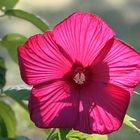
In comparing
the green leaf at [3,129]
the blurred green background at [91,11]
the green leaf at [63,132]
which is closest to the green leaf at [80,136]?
the green leaf at [63,132]

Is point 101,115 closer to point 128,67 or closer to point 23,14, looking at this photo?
point 128,67

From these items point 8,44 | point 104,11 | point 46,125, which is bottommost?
point 46,125

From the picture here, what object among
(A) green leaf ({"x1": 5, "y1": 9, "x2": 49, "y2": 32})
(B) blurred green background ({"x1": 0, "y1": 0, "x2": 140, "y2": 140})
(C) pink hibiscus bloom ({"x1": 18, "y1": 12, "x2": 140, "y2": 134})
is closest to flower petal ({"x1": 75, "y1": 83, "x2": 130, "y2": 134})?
(C) pink hibiscus bloom ({"x1": 18, "y1": 12, "x2": 140, "y2": 134})

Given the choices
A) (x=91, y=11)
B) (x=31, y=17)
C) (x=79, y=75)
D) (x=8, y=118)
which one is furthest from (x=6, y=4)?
(x=91, y=11)

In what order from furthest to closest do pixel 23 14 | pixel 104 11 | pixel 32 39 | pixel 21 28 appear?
pixel 104 11 → pixel 21 28 → pixel 23 14 → pixel 32 39

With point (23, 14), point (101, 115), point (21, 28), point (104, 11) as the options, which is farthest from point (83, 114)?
point (104, 11)

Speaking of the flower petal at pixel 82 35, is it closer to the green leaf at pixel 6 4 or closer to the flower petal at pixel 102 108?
the flower petal at pixel 102 108
